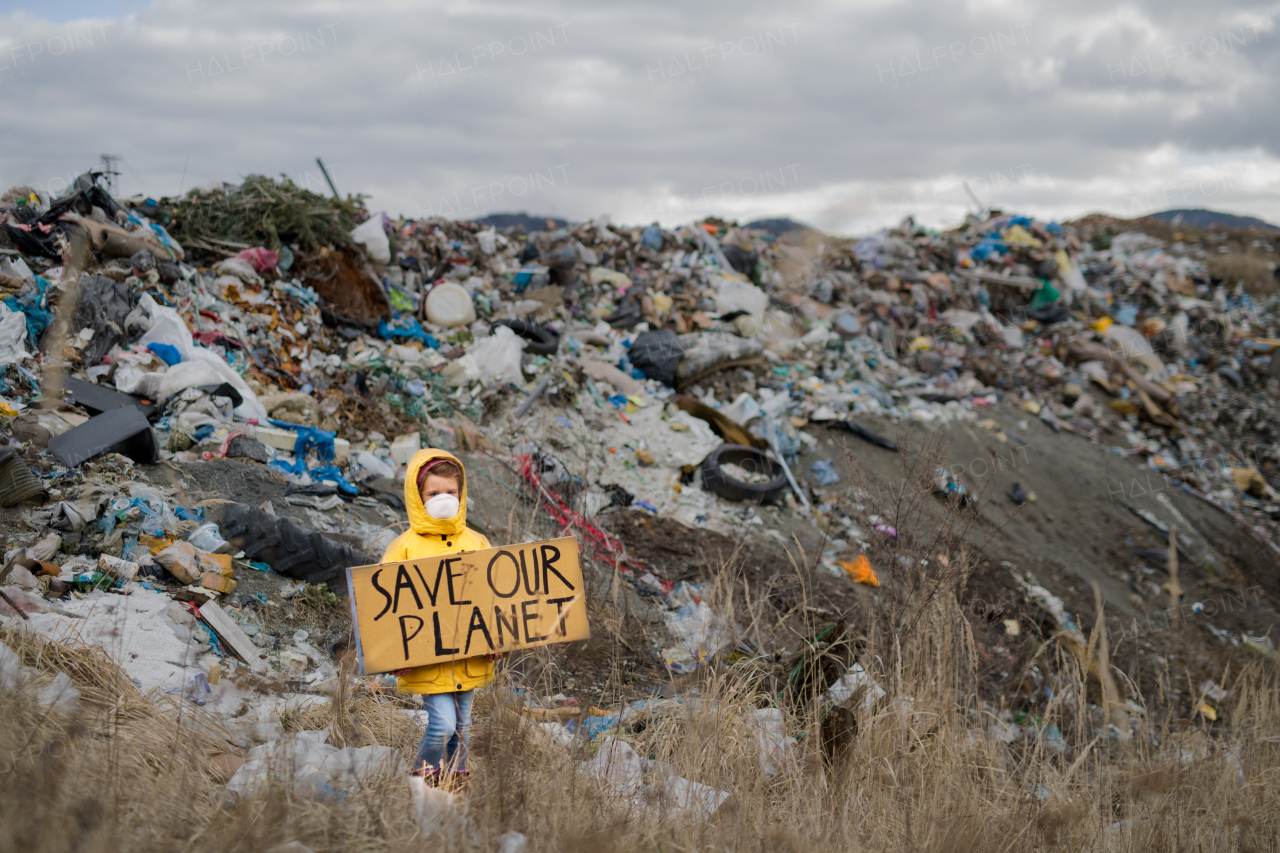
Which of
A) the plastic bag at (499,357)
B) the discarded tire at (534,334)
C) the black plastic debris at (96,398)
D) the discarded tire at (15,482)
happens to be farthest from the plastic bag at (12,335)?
the discarded tire at (534,334)

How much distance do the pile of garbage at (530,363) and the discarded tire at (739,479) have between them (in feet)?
0.08

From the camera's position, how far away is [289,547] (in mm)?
3105

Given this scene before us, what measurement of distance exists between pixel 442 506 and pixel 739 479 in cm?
419

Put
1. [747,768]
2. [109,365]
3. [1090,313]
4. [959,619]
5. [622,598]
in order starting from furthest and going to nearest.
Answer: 1. [1090,313]
2. [109,365]
3. [622,598]
4. [959,619]
5. [747,768]

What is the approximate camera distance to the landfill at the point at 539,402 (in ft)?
8.57

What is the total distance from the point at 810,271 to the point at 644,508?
7360 mm

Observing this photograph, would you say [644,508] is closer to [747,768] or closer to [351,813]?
[747,768]

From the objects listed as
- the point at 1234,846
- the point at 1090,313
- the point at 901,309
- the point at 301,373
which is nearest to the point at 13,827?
the point at 1234,846

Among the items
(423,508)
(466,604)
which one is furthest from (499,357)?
(466,604)

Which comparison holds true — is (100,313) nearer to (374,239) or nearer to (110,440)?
(110,440)

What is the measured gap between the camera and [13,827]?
124cm

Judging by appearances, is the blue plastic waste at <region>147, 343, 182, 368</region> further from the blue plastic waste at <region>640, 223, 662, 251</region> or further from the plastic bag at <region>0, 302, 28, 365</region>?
the blue plastic waste at <region>640, 223, 662, 251</region>

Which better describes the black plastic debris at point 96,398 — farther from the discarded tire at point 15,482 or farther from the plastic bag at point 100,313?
the discarded tire at point 15,482

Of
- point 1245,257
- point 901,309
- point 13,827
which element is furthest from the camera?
point 1245,257
